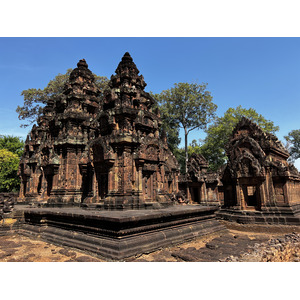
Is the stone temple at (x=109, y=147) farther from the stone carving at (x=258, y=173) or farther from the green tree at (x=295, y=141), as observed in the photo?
the green tree at (x=295, y=141)

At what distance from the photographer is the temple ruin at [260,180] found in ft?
31.7

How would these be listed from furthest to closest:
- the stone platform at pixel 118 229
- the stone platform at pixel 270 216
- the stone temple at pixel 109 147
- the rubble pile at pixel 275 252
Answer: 1. the stone platform at pixel 270 216
2. the stone temple at pixel 109 147
3. the stone platform at pixel 118 229
4. the rubble pile at pixel 275 252

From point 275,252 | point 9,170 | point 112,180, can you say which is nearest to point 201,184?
point 112,180

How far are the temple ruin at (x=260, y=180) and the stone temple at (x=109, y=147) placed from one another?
361cm

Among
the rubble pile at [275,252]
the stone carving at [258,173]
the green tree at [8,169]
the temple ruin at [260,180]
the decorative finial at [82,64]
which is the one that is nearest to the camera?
the rubble pile at [275,252]

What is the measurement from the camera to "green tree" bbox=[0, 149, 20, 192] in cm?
2416

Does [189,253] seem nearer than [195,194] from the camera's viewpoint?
Yes

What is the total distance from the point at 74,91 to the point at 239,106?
78.9 ft

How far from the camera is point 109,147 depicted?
8.98m

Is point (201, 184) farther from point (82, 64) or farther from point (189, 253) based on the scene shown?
point (189, 253)

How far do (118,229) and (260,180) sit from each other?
25.8ft

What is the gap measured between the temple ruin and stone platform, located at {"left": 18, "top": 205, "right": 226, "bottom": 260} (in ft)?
8.81

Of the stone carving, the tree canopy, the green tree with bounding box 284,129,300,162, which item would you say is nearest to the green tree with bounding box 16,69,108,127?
the tree canopy

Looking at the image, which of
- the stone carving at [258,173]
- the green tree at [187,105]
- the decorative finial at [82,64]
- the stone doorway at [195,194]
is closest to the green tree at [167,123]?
the green tree at [187,105]
